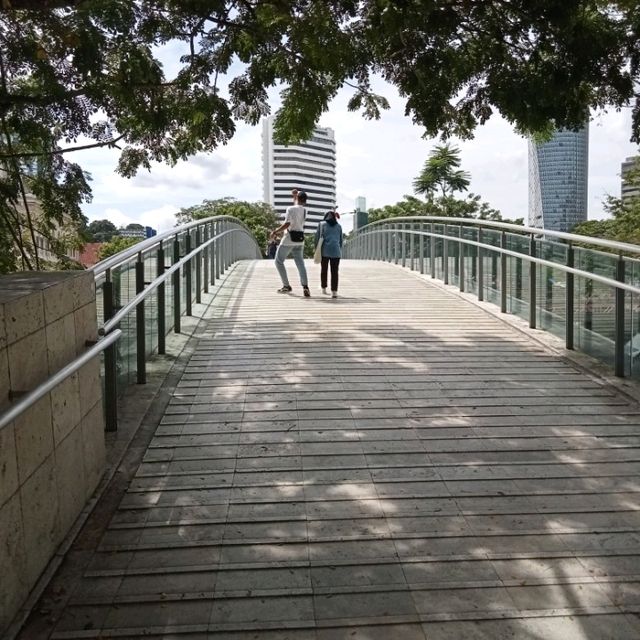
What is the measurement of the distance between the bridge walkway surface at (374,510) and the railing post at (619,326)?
0.84 ft

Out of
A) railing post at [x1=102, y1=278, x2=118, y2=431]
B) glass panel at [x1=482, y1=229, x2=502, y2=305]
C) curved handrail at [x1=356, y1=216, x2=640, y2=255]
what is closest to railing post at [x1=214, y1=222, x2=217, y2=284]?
curved handrail at [x1=356, y1=216, x2=640, y2=255]

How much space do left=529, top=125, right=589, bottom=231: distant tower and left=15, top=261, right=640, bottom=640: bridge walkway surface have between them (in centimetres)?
2050

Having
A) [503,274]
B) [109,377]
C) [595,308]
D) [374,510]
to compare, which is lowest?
[374,510]

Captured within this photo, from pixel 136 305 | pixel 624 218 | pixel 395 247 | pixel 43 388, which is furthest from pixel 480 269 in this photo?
pixel 624 218

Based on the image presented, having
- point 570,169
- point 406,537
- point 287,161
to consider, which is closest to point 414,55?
point 406,537

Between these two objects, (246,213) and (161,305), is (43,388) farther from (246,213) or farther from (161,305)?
(246,213)

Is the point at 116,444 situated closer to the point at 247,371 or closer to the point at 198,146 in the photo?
the point at 247,371

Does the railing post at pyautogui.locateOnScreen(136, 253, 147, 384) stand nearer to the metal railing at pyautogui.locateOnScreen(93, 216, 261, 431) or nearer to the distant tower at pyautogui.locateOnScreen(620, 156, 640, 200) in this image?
the metal railing at pyautogui.locateOnScreen(93, 216, 261, 431)

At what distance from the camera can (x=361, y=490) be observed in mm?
3969

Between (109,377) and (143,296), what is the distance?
89 cm

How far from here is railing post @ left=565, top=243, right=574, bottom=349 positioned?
7.09m

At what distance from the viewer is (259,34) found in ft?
24.2

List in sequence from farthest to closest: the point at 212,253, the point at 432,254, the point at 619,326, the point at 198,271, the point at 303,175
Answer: the point at 303,175
the point at 432,254
the point at 212,253
the point at 198,271
the point at 619,326

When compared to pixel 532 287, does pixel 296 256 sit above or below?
above
